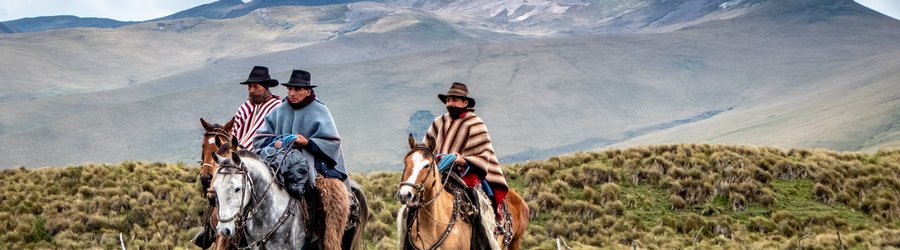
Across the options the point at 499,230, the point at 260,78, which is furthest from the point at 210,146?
the point at 499,230

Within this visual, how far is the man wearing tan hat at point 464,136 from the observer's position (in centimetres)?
1043

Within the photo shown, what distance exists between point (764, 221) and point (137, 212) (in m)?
13.4

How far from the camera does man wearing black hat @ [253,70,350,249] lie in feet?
31.4

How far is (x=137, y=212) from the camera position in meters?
19.0

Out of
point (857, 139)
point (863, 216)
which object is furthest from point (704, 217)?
point (857, 139)

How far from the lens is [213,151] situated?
10359 mm

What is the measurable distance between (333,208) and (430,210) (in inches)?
42.5

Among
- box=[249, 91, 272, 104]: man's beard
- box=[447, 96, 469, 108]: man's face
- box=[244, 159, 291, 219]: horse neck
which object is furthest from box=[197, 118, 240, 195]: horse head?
box=[447, 96, 469, 108]: man's face

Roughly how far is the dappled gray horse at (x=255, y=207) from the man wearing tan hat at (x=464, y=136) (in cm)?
203

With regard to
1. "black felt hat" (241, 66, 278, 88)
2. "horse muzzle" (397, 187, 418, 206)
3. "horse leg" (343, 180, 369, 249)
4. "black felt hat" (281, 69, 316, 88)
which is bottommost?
"horse leg" (343, 180, 369, 249)

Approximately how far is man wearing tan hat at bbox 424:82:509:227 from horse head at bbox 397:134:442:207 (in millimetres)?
1022

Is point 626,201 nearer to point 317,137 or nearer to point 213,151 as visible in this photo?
point 317,137

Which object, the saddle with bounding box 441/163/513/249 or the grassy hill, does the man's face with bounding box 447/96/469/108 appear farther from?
the grassy hill

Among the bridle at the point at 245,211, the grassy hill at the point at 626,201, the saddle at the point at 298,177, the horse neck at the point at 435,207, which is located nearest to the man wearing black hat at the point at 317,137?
the saddle at the point at 298,177
